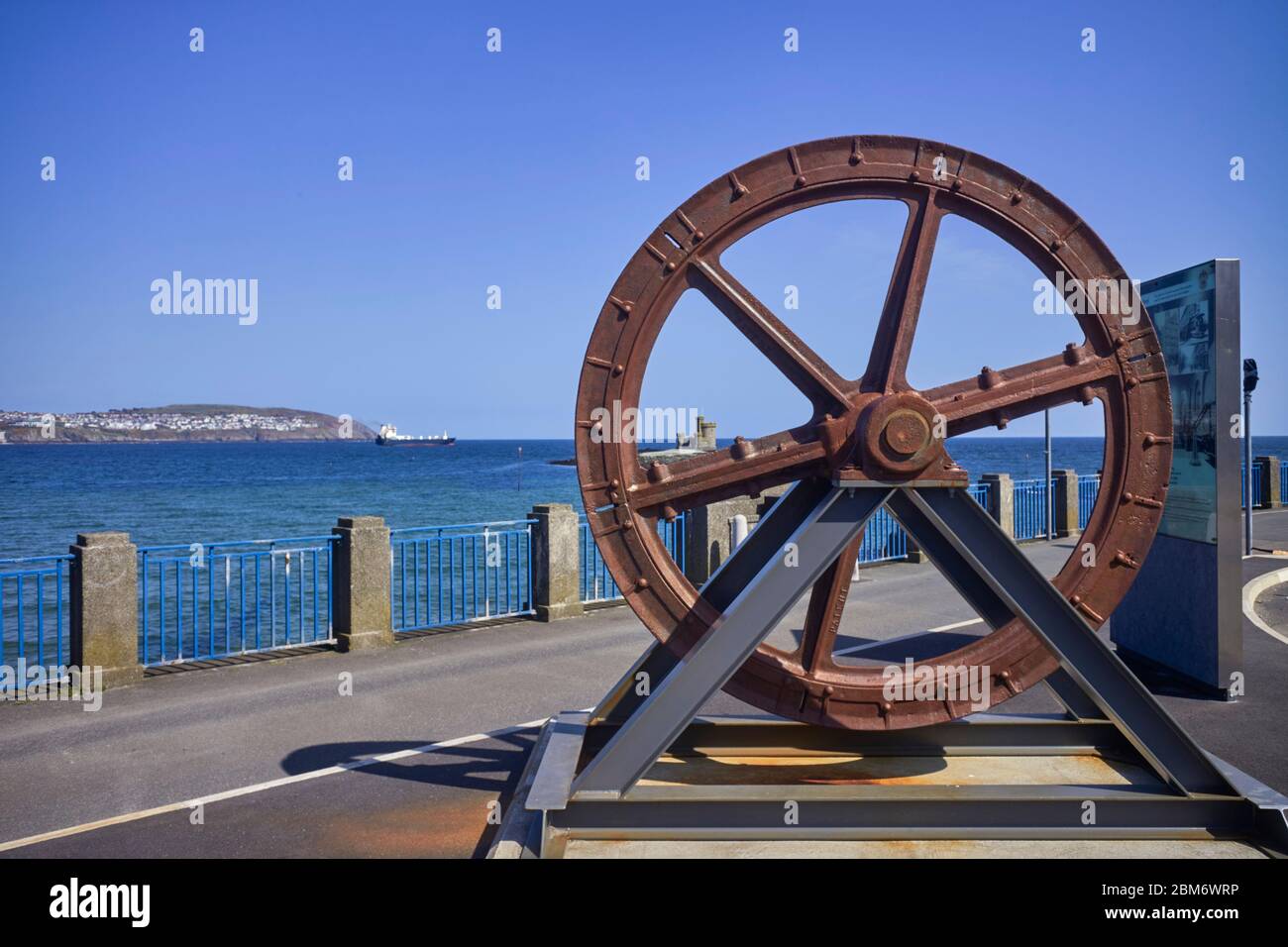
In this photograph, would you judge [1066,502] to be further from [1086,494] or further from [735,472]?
[735,472]

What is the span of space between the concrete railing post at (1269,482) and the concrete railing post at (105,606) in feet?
88.9

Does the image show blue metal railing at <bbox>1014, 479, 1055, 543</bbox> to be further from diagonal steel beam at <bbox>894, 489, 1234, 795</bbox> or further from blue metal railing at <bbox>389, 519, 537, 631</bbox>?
diagonal steel beam at <bbox>894, 489, 1234, 795</bbox>

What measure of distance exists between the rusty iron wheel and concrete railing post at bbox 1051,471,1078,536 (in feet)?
52.5

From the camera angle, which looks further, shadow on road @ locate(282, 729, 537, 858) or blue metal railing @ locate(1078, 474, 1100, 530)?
blue metal railing @ locate(1078, 474, 1100, 530)

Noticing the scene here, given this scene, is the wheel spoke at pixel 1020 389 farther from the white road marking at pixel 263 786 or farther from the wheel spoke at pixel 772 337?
the white road marking at pixel 263 786

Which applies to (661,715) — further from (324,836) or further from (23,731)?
(23,731)

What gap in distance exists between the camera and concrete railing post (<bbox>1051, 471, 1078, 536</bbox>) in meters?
20.3

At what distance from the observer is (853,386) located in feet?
17.6

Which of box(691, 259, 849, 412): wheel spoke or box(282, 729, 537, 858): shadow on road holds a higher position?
box(691, 259, 849, 412): wheel spoke

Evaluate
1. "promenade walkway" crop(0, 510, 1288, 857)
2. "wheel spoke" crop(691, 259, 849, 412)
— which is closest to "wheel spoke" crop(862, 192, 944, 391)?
"wheel spoke" crop(691, 259, 849, 412)

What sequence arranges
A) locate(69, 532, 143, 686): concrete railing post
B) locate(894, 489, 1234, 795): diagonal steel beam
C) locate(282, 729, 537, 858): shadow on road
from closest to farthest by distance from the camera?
1. locate(894, 489, 1234, 795): diagonal steel beam
2. locate(282, 729, 537, 858): shadow on road
3. locate(69, 532, 143, 686): concrete railing post

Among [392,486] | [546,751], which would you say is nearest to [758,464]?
[546,751]

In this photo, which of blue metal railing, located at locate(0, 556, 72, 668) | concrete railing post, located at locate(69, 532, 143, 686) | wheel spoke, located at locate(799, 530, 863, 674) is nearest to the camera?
wheel spoke, located at locate(799, 530, 863, 674)

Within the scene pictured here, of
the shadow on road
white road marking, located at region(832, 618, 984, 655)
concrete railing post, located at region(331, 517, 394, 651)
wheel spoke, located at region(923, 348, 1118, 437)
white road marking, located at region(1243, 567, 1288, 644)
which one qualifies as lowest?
the shadow on road
